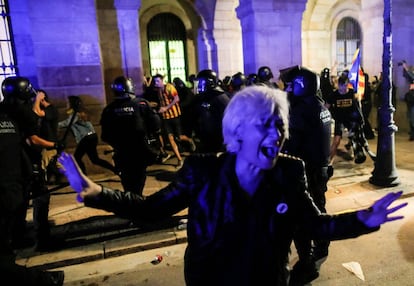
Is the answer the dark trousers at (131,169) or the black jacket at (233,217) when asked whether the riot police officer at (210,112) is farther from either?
the black jacket at (233,217)

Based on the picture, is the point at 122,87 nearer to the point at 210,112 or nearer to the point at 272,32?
the point at 210,112

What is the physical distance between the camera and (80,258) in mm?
4309

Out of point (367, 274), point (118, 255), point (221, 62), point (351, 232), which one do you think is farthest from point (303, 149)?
point (221, 62)

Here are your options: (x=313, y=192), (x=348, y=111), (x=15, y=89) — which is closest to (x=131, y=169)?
(x=15, y=89)

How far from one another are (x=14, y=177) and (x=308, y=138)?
299cm

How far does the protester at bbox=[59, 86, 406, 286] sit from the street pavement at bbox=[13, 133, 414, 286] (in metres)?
2.23

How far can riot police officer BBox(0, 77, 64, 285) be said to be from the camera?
3.19 metres

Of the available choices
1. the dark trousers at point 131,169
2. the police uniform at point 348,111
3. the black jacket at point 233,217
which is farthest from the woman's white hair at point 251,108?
the police uniform at point 348,111

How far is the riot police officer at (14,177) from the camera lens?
319 cm

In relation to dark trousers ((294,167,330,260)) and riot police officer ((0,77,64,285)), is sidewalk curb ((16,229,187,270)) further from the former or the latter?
Result: dark trousers ((294,167,330,260))

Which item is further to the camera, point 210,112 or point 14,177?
point 210,112

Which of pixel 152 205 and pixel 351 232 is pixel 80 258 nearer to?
pixel 152 205

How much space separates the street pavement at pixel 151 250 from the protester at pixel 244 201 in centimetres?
223

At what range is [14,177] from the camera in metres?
3.77
